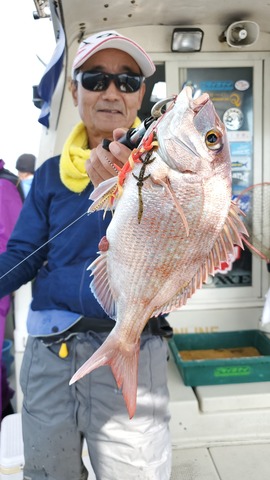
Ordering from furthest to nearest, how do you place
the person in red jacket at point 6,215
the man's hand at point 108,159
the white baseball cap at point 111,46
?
1. the person in red jacket at point 6,215
2. the white baseball cap at point 111,46
3. the man's hand at point 108,159

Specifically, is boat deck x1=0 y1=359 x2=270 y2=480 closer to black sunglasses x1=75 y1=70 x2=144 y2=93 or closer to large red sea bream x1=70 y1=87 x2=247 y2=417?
large red sea bream x1=70 y1=87 x2=247 y2=417

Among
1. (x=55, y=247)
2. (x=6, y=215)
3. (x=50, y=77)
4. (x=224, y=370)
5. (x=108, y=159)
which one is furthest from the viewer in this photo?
(x=6, y=215)

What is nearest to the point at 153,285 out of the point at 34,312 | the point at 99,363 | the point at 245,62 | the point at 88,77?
the point at 99,363

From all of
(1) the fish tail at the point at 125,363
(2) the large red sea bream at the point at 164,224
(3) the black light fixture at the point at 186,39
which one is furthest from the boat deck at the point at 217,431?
(3) the black light fixture at the point at 186,39

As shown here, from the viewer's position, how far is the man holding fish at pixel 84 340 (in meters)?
1.91

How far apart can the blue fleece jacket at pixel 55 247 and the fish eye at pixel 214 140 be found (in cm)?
84

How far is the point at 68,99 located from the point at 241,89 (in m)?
1.74

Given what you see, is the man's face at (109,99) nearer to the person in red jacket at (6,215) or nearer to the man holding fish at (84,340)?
the man holding fish at (84,340)

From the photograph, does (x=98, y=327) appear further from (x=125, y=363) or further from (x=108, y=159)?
(x=108, y=159)

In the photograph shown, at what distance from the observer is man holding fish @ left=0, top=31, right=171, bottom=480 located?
1.91 meters

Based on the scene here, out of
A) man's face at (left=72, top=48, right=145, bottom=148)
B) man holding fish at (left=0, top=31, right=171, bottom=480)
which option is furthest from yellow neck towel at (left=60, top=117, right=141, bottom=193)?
man's face at (left=72, top=48, right=145, bottom=148)

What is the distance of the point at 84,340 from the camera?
197 centimetres

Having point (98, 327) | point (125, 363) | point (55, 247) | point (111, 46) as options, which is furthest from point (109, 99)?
point (125, 363)

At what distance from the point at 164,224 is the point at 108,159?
0.35m
